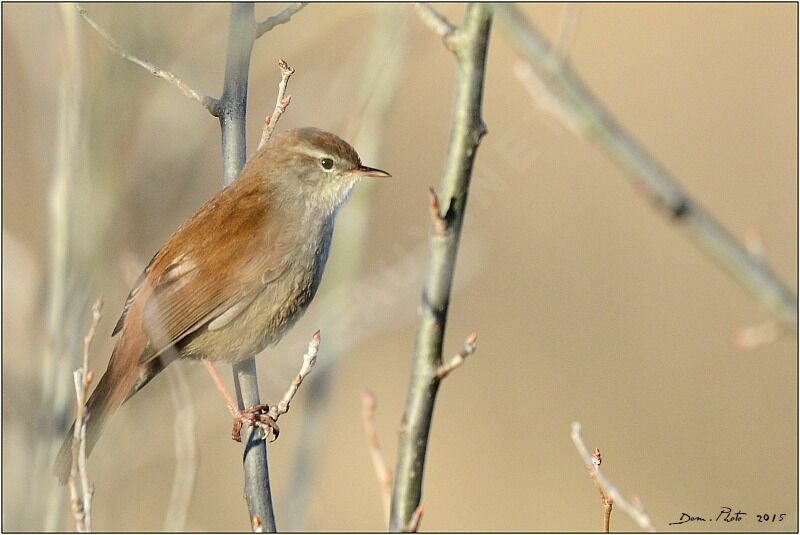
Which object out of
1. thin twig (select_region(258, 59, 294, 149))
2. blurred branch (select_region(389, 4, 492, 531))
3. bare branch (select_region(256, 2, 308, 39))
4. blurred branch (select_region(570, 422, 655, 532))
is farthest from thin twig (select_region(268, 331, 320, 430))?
bare branch (select_region(256, 2, 308, 39))

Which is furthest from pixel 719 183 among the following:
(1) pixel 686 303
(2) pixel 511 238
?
(2) pixel 511 238

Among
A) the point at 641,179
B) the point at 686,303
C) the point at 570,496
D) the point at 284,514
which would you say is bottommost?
the point at 641,179

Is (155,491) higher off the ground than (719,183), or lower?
lower

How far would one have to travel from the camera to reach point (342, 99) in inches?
Result: 153

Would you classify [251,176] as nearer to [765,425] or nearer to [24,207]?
[24,207]

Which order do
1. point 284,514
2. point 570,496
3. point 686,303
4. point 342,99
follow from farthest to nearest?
point 686,303
point 570,496
point 342,99
point 284,514

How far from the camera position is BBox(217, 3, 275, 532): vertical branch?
306 cm

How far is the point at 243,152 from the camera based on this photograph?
391cm

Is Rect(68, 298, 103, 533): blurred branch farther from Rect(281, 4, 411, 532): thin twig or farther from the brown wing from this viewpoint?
the brown wing

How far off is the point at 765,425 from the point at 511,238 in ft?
9.46

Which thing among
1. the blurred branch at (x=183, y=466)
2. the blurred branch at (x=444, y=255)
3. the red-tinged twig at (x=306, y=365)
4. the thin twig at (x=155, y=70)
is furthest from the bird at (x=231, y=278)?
the blurred branch at (x=444, y=255)

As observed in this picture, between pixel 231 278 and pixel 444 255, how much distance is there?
259 centimetres

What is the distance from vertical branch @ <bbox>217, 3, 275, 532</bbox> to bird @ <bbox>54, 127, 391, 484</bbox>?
0.14 metres

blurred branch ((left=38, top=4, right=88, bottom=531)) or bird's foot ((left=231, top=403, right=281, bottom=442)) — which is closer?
→ blurred branch ((left=38, top=4, right=88, bottom=531))
